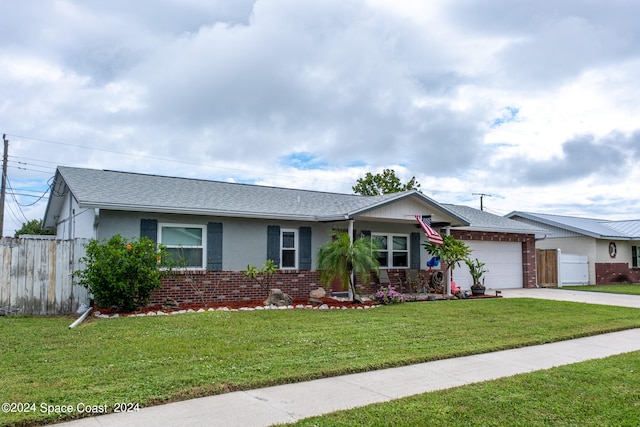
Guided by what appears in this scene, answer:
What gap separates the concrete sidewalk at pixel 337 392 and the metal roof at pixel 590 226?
19.5 metres

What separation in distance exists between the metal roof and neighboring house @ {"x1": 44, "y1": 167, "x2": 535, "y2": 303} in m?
11.5

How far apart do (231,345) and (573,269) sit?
21.8 m

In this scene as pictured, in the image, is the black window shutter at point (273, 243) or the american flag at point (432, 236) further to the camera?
the american flag at point (432, 236)

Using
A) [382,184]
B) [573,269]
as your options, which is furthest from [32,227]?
[573,269]

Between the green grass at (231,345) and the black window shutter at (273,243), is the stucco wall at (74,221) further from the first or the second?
the black window shutter at (273,243)

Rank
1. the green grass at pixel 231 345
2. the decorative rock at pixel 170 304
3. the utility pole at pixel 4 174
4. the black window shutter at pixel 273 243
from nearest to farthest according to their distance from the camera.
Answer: the green grass at pixel 231 345 → the decorative rock at pixel 170 304 → the black window shutter at pixel 273 243 → the utility pole at pixel 4 174

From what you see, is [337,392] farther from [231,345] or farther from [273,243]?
[273,243]

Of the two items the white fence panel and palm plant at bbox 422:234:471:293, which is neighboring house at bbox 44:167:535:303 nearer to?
palm plant at bbox 422:234:471:293

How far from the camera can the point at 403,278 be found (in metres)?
17.6

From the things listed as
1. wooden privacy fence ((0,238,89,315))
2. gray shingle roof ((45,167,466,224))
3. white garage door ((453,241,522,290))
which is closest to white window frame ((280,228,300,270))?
gray shingle roof ((45,167,466,224))

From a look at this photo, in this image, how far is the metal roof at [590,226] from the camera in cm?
2558

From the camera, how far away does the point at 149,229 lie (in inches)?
520

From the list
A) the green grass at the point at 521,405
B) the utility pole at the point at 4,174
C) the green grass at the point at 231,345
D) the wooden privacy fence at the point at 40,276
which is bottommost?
the green grass at the point at 521,405

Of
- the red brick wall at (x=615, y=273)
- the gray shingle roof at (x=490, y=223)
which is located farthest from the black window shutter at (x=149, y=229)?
the red brick wall at (x=615, y=273)
